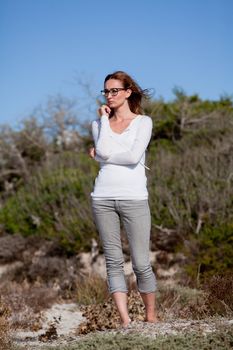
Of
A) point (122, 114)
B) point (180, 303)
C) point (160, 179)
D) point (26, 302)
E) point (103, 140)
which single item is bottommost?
point (26, 302)

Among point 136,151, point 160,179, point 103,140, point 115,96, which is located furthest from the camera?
point 160,179

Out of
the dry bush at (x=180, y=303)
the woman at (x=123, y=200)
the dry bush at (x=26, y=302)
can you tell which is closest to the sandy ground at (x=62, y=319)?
the dry bush at (x=26, y=302)

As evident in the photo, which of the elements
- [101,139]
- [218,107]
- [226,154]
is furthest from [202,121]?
[101,139]

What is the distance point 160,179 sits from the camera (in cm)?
1345

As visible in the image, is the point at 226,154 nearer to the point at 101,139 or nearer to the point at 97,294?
the point at 97,294

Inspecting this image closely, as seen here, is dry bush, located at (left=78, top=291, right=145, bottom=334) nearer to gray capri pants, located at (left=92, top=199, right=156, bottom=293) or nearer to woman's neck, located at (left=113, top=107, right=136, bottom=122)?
gray capri pants, located at (left=92, top=199, right=156, bottom=293)

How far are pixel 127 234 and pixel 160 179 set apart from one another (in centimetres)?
806

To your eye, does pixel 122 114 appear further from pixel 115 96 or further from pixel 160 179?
pixel 160 179

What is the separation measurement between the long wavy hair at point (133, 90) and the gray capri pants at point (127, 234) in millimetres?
842

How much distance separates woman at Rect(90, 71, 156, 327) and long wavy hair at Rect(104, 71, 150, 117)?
0.22 meters

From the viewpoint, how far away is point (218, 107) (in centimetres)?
1878

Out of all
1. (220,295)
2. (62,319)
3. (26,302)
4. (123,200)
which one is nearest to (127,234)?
(123,200)

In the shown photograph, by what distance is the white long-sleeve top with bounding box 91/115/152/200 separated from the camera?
534 centimetres

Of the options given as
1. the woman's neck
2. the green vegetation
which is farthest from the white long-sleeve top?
the green vegetation
